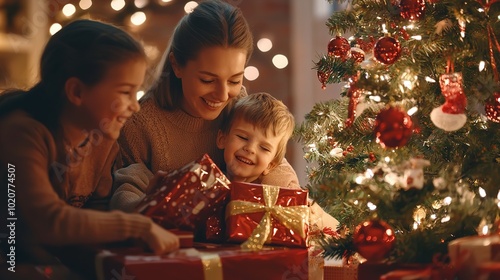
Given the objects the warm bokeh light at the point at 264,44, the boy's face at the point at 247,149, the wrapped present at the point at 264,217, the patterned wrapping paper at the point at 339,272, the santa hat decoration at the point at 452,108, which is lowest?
the patterned wrapping paper at the point at 339,272

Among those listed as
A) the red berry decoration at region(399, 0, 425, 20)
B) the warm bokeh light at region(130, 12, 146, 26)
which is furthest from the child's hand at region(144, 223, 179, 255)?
the warm bokeh light at region(130, 12, 146, 26)

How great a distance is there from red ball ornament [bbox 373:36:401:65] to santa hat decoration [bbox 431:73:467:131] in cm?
14

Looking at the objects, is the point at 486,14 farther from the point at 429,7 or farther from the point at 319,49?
the point at 319,49

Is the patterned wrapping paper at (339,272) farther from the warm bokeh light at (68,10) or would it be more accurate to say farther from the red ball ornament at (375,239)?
the warm bokeh light at (68,10)

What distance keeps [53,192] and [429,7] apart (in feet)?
3.14

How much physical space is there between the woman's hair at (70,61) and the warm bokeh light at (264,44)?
198cm

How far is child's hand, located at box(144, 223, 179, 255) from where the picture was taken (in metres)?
1.31

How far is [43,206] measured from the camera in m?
1.23

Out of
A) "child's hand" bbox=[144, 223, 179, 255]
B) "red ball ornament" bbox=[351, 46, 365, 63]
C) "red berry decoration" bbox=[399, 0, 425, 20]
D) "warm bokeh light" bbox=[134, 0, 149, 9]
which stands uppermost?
"warm bokeh light" bbox=[134, 0, 149, 9]

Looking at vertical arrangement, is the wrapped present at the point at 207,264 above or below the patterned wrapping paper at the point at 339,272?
above

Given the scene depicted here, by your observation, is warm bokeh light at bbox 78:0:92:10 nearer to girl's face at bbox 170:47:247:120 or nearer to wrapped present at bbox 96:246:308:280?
girl's face at bbox 170:47:247:120

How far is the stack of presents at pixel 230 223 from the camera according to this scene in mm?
1377

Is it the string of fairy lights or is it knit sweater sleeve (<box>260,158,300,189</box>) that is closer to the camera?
knit sweater sleeve (<box>260,158,300,189</box>)

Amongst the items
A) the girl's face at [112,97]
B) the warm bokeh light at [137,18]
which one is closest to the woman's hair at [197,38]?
the girl's face at [112,97]
